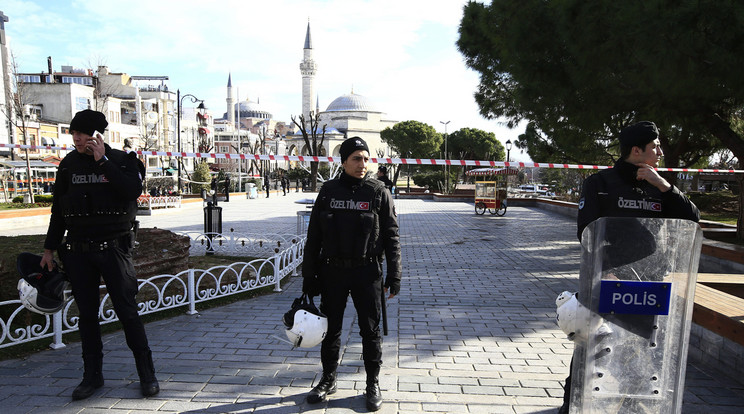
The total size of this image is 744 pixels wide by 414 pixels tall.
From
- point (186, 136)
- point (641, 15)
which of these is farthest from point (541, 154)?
point (186, 136)

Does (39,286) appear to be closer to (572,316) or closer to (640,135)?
(572,316)

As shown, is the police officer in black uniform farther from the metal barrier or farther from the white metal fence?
the metal barrier

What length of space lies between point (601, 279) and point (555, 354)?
2520 millimetres

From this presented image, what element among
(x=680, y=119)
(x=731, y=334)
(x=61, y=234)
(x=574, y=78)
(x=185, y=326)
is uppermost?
(x=574, y=78)

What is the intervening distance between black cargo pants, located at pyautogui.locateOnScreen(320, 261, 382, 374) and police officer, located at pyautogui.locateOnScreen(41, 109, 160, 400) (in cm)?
132

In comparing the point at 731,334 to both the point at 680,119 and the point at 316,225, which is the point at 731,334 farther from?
the point at 680,119

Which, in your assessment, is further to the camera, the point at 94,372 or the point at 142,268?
the point at 142,268

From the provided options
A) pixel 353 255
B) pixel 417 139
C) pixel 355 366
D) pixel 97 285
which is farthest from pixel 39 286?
pixel 417 139

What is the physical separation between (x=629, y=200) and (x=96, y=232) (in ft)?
10.9

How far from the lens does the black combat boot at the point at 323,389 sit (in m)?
3.23

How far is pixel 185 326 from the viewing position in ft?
16.0

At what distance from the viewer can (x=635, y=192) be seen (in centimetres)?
279

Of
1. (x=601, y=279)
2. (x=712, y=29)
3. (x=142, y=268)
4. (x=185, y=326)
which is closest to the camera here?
(x=601, y=279)

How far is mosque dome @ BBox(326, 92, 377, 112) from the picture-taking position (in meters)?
106
